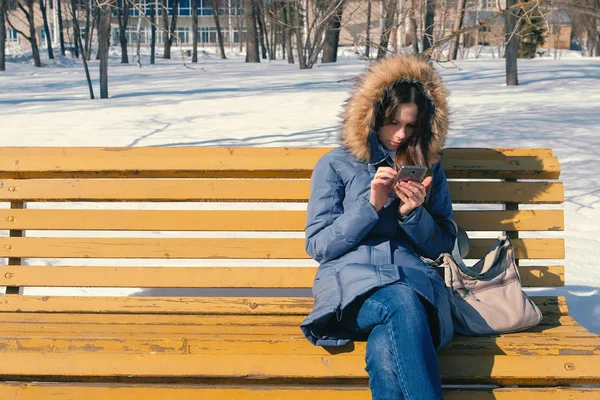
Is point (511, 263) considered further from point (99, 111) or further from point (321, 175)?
point (99, 111)

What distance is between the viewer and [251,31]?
28594 mm

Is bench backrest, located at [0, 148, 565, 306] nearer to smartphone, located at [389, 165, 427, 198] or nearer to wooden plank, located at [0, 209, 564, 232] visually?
wooden plank, located at [0, 209, 564, 232]

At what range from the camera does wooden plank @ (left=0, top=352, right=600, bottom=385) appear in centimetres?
285

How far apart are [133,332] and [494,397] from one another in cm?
137

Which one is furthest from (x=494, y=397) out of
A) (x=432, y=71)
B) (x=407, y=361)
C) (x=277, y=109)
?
(x=277, y=109)

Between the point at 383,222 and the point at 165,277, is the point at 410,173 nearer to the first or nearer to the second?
the point at 383,222

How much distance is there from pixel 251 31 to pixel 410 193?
86.1 feet

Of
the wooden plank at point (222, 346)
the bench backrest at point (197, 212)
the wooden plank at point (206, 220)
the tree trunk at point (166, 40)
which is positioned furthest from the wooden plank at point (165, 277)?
the tree trunk at point (166, 40)

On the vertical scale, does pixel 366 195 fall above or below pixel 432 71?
below

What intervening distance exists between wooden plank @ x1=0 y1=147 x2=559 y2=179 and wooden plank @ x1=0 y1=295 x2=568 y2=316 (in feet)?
1.94

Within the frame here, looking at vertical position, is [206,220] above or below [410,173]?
below

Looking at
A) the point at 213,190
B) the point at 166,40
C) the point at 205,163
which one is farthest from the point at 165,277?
the point at 166,40

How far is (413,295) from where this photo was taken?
2.93m

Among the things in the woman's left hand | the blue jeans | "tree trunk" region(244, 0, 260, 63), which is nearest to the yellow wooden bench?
the blue jeans
